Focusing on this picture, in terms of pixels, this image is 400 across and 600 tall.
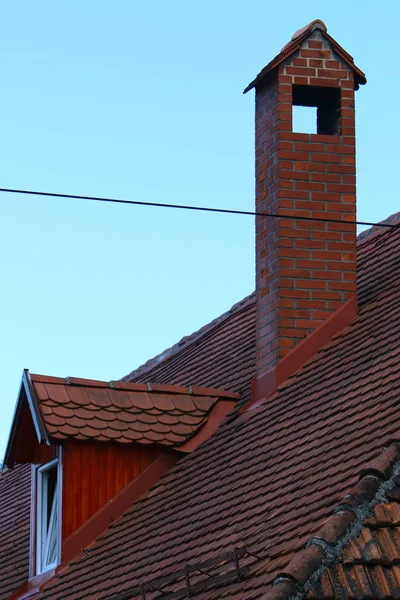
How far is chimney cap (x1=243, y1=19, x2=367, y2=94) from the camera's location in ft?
37.1

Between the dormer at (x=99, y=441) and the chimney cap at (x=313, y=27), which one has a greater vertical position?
the chimney cap at (x=313, y=27)

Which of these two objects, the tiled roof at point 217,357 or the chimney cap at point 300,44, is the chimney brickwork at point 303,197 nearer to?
the chimney cap at point 300,44

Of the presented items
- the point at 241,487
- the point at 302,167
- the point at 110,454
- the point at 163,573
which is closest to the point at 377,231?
the point at 302,167

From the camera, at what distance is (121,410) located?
10.7 metres

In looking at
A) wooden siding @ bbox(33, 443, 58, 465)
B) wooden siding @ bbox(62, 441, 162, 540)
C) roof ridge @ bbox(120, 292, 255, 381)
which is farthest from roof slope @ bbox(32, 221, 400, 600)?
roof ridge @ bbox(120, 292, 255, 381)

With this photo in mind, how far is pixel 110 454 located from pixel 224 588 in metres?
3.69

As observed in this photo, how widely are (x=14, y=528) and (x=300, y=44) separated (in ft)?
18.2

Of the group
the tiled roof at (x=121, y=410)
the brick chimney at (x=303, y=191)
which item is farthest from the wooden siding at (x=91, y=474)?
the brick chimney at (x=303, y=191)

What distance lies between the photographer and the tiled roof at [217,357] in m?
11.7

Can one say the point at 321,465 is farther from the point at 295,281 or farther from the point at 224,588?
the point at 295,281

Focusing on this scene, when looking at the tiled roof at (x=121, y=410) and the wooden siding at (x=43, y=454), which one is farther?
the wooden siding at (x=43, y=454)

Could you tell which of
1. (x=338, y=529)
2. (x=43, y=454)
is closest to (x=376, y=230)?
(x=43, y=454)

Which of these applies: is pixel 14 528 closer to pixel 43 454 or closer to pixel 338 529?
pixel 43 454

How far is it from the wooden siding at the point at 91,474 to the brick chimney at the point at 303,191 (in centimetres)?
131
